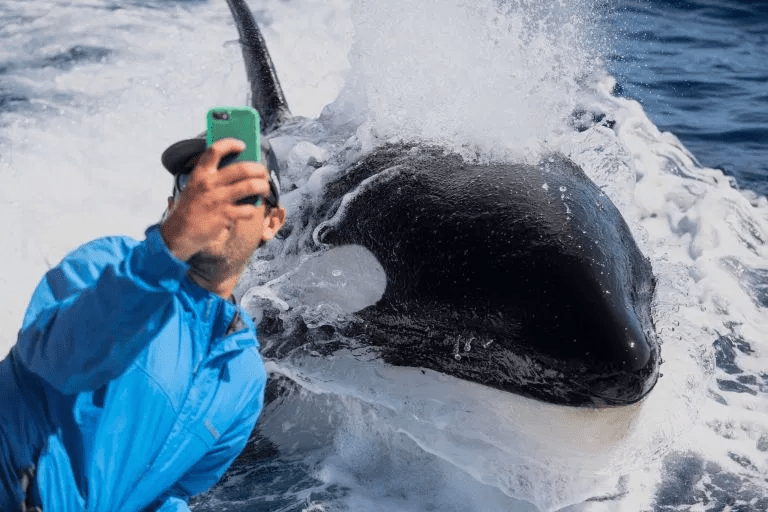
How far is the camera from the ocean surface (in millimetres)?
4117

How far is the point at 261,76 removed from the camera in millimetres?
7270

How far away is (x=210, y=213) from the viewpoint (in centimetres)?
194

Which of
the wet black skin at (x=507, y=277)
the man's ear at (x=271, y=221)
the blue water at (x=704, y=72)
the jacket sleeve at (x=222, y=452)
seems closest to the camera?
the man's ear at (x=271, y=221)

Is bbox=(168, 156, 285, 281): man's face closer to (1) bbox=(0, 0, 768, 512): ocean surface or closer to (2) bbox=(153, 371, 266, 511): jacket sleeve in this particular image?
(2) bbox=(153, 371, 266, 511): jacket sleeve

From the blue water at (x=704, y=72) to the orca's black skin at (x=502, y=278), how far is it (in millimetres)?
5043

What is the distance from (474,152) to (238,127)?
2.56 m

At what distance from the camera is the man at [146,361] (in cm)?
194

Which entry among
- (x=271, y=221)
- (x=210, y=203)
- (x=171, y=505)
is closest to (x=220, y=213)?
(x=210, y=203)

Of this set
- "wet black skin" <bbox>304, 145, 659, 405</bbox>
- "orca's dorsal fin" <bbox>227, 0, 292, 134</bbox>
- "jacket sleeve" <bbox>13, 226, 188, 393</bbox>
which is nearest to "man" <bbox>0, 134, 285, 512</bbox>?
"jacket sleeve" <bbox>13, 226, 188, 393</bbox>

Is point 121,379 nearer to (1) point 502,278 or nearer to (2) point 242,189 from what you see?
(2) point 242,189

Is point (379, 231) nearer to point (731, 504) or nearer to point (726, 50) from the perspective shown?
point (731, 504)

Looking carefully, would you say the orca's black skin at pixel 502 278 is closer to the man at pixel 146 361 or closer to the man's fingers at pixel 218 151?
the man at pixel 146 361

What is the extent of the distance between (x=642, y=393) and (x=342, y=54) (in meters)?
9.45

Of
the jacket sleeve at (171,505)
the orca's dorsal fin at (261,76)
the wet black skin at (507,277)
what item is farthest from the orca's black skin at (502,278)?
the orca's dorsal fin at (261,76)
